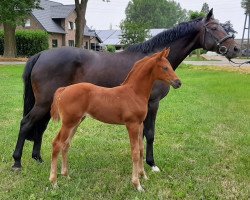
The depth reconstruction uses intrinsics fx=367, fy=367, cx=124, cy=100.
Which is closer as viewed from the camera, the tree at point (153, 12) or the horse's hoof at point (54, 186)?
the horse's hoof at point (54, 186)

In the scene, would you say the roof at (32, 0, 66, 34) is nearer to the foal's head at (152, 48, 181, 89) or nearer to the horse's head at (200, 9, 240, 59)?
the horse's head at (200, 9, 240, 59)

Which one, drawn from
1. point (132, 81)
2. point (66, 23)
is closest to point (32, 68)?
point (132, 81)

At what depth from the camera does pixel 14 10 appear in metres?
25.8

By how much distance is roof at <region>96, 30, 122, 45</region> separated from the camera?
7231 cm

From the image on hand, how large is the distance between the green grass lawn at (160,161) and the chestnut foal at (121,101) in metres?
0.55

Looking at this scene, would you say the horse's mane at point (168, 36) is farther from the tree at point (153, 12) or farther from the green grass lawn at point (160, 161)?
the tree at point (153, 12)

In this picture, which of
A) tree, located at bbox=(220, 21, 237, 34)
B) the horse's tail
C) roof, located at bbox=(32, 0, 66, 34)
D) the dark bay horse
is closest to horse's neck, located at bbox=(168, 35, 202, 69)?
the dark bay horse

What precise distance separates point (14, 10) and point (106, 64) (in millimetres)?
22675

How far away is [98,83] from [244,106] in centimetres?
686

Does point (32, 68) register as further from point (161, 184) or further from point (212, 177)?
point (212, 177)

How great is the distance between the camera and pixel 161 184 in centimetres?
470

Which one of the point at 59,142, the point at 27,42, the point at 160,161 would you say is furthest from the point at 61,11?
the point at 59,142

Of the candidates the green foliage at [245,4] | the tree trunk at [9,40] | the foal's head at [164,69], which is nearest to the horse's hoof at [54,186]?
the foal's head at [164,69]

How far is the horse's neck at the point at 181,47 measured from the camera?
→ 5289 millimetres
